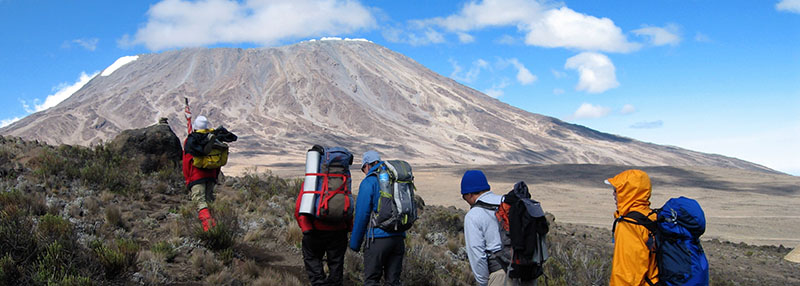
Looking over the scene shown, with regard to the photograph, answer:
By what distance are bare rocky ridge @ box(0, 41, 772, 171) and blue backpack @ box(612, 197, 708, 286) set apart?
6503 centimetres

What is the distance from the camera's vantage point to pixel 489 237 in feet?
11.4

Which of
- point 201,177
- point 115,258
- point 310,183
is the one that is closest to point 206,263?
point 115,258

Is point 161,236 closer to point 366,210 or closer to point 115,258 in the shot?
point 115,258

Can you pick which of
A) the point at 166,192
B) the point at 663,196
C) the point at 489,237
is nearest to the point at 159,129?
the point at 166,192

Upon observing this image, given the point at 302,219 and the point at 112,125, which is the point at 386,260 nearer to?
the point at 302,219

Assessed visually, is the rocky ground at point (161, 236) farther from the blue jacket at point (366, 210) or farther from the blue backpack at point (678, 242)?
the blue backpack at point (678, 242)

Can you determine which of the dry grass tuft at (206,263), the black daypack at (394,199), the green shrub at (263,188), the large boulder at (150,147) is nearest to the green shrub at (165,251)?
the dry grass tuft at (206,263)

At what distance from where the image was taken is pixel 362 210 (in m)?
3.78

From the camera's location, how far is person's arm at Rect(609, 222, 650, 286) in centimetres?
291

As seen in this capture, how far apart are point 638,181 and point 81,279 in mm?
4243

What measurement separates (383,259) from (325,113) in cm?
9986

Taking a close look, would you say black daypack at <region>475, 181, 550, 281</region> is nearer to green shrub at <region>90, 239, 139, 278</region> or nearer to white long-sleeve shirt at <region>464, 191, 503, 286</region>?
white long-sleeve shirt at <region>464, 191, 503, 286</region>

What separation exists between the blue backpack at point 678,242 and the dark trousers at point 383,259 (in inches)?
69.7

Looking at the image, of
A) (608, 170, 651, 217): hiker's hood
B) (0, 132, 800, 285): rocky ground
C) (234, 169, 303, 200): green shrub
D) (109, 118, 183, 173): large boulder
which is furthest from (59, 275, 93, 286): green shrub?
(109, 118, 183, 173): large boulder
